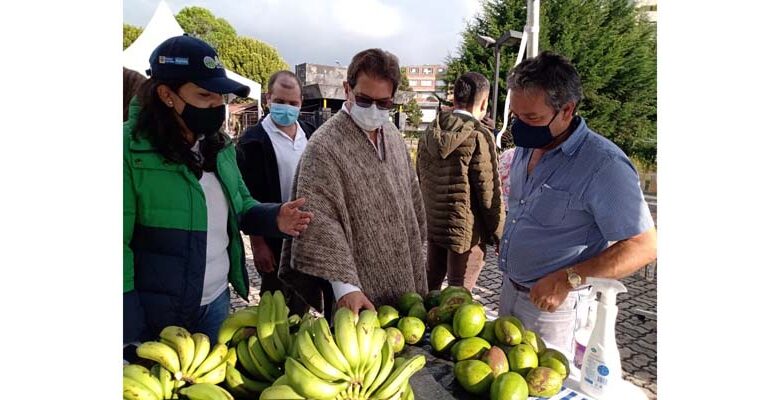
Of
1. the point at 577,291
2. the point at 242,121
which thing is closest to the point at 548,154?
the point at 577,291

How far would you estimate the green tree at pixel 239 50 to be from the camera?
33812 millimetres

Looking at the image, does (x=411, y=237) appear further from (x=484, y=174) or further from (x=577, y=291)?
(x=484, y=174)

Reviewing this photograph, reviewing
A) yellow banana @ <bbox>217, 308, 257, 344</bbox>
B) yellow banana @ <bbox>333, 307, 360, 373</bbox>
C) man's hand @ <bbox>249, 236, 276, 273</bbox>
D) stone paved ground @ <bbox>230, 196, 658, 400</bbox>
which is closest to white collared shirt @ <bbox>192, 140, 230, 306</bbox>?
yellow banana @ <bbox>217, 308, 257, 344</bbox>

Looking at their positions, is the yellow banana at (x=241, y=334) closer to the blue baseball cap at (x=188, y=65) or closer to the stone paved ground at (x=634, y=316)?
the blue baseball cap at (x=188, y=65)

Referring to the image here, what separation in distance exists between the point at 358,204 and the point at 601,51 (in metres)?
11.7

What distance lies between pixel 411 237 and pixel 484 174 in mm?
1573

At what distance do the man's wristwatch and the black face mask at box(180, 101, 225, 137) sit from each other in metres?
1.52

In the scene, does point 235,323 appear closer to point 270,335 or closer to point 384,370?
point 270,335

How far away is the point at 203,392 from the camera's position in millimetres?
1134

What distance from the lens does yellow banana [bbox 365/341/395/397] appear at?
46.9 inches

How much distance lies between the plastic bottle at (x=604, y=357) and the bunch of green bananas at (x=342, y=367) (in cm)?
61

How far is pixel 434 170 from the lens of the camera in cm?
378

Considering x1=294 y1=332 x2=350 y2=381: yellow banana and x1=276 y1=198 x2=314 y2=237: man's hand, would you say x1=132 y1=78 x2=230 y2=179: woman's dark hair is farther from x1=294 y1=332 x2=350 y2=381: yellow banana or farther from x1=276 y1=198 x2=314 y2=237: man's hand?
x1=294 y1=332 x2=350 y2=381: yellow banana

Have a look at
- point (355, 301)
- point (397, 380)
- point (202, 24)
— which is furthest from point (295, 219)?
point (202, 24)
